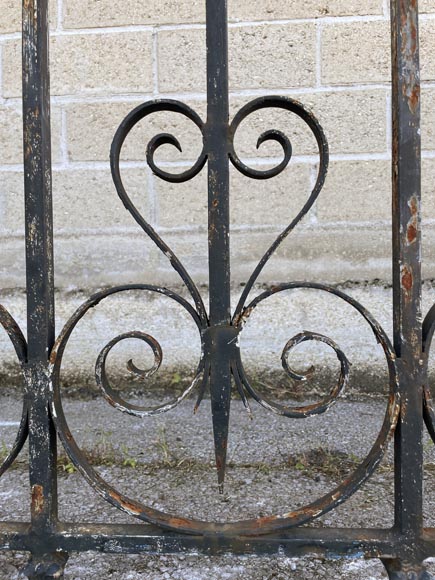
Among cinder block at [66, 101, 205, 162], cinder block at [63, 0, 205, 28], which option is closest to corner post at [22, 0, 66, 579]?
cinder block at [66, 101, 205, 162]

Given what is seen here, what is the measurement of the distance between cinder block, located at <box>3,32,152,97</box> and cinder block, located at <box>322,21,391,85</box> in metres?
0.65

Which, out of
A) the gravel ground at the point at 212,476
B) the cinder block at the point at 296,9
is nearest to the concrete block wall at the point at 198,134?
the cinder block at the point at 296,9

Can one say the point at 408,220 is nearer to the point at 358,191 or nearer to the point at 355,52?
the point at 358,191

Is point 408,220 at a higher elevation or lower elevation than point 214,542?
higher

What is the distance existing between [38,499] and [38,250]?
0.37 metres

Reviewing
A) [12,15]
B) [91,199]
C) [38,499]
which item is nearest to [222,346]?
[38,499]

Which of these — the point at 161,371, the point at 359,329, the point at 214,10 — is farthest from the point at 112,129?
the point at 214,10

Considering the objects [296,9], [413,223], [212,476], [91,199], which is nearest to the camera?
[413,223]

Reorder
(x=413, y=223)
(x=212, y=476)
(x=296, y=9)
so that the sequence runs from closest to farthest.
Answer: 1. (x=413, y=223)
2. (x=212, y=476)
3. (x=296, y=9)

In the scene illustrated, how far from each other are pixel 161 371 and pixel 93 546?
1.16 m

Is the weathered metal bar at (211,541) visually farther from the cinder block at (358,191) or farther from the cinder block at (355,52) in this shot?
the cinder block at (355,52)

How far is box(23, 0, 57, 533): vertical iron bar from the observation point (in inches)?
30.2

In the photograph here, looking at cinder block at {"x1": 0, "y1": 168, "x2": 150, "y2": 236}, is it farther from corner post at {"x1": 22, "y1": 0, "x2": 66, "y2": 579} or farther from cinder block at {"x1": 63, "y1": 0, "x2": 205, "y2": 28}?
corner post at {"x1": 22, "y1": 0, "x2": 66, "y2": 579}

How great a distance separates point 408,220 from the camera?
2.43ft
